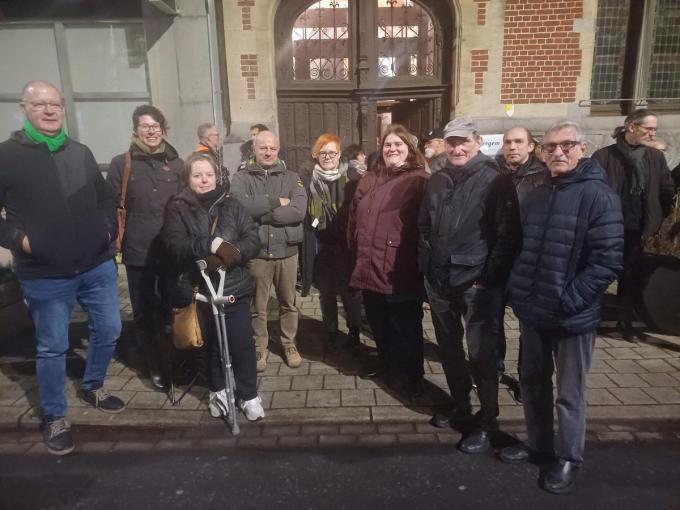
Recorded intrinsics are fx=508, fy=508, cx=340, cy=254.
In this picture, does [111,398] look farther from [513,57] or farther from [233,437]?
[513,57]

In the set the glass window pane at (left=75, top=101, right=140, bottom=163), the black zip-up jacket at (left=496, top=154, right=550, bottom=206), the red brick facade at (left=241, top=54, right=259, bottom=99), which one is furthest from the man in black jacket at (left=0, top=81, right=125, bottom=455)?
the glass window pane at (left=75, top=101, right=140, bottom=163)

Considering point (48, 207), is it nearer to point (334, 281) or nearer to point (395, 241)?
point (395, 241)

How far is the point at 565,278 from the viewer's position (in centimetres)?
260

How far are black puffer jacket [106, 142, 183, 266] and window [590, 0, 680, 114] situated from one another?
6.96 meters

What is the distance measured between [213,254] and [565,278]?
6.73ft

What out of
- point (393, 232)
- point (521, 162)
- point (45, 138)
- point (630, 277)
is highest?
point (45, 138)

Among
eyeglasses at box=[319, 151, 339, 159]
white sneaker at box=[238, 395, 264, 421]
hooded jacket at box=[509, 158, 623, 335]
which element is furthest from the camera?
eyeglasses at box=[319, 151, 339, 159]

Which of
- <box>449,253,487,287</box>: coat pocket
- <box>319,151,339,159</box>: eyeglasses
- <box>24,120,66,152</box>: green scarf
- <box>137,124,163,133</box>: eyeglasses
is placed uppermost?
<box>137,124,163,133</box>: eyeglasses

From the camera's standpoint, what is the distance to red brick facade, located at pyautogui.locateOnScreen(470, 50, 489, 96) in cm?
761

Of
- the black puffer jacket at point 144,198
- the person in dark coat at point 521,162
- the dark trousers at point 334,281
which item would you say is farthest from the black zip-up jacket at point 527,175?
the black puffer jacket at point 144,198

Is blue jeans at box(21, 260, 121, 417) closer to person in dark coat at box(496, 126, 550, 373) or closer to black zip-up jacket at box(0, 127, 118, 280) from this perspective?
black zip-up jacket at box(0, 127, 118, 280)

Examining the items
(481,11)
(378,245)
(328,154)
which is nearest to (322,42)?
(481,11)

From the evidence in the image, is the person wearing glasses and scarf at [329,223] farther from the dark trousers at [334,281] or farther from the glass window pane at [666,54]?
the glass window pane at [666,54]

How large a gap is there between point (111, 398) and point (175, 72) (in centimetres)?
544
